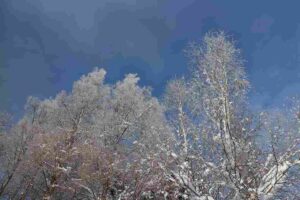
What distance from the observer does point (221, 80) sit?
49.6ft

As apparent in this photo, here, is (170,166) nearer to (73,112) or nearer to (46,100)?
(73,112)

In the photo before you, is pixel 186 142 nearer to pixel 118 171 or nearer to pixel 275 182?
pixel 118 171

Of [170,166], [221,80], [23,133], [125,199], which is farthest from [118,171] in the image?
[23,133]

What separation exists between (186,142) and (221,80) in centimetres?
331

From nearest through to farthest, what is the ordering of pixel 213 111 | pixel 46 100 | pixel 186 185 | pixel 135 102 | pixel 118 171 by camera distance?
pixel 186 185 < pixel 213 111 < pixel 118 171 < pixel 135 102 < pixel 46 100

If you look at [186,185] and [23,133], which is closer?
[186,185]

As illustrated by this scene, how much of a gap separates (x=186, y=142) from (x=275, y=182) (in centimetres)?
512

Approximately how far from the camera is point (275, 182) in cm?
1244

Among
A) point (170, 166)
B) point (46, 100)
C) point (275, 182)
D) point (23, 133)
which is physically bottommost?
point (275, 182)

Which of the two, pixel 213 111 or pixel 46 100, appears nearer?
pixel 213 111

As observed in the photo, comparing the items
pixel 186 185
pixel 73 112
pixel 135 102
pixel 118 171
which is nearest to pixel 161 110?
pixel 135 102

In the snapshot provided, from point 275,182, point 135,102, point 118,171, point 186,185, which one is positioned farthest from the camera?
point 135,102

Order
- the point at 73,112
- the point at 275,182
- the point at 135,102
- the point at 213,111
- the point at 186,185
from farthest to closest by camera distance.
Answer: the point at 73,112 < the point at 135,102 < the point at 213,111 < the point at 186,185 < the point at 275,182

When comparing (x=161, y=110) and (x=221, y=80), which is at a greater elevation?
(x=161, y=110)
